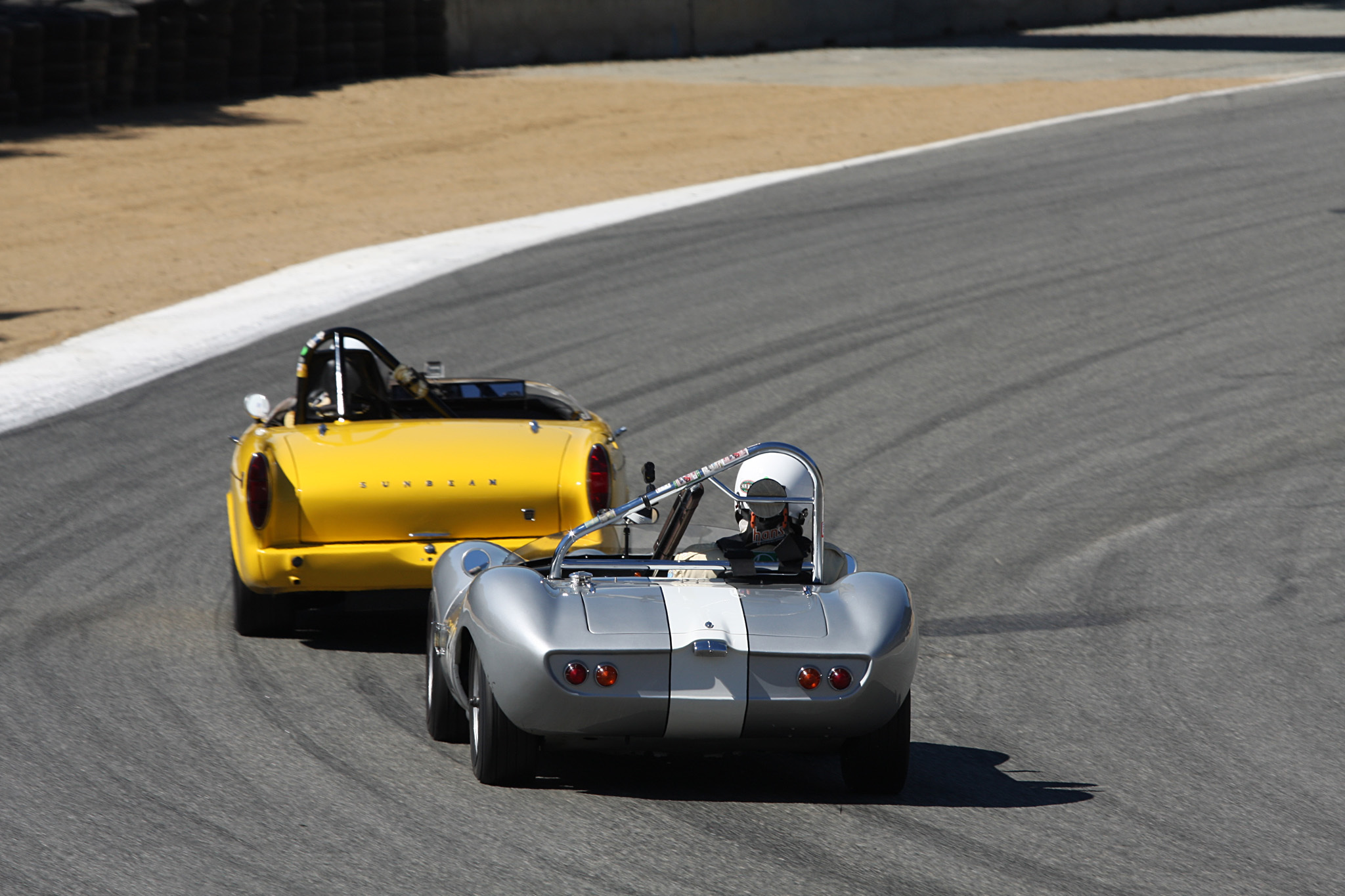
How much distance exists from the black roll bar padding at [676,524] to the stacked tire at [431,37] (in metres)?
21.8

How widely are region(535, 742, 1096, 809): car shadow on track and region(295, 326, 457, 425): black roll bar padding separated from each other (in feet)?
8.41

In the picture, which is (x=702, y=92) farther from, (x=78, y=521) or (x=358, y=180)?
(x=78, y=521)

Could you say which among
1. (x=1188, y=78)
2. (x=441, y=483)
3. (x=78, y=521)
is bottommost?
(x=78, y=521)

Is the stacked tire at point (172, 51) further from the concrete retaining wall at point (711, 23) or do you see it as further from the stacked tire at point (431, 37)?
the concrete retaining wall at point (711, 23)

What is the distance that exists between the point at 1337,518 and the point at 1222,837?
4.72 metres

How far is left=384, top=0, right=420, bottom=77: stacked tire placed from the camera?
85.0ft

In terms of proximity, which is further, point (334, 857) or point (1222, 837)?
point (1222, 837)

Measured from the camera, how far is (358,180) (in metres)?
20.0

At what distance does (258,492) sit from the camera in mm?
6859

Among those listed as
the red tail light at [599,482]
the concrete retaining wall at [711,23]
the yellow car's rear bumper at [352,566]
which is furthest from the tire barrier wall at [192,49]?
the red tail light at [599,482]

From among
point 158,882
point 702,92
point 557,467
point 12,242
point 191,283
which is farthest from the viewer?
point 702,92

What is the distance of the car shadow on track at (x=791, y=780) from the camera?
538 cm

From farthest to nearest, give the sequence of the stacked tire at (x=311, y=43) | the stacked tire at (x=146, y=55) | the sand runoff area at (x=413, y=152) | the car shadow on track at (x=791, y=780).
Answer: the stacked tire at (x=311, y=43) < the stacked tire at (x=146, y=55) < the sand runoff area at (x=413, y=152) < the car shadow on track at (x=791, y=780)

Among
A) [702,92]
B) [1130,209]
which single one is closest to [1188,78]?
[702,92]
